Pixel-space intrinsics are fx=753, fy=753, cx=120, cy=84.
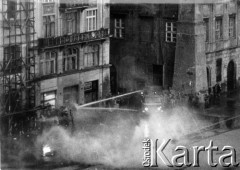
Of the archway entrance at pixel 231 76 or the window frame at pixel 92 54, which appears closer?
the window frame at pixel 92 54

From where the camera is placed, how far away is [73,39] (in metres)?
59.0

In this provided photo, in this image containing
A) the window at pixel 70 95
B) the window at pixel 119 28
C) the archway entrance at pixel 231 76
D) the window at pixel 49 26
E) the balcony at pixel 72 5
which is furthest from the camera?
the archway entrance at pixel 231 76

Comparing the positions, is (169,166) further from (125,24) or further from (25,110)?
(125,24)

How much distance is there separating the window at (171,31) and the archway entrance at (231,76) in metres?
7.53

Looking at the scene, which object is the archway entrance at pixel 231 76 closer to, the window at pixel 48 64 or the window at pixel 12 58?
the window at pixel 48 64

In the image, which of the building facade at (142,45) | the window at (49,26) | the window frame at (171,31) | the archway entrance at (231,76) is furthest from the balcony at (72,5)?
the archway entrance at (231,76)

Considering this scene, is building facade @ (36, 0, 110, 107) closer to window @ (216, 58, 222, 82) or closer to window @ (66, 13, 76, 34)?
window @ (66, 13, 76, 34)

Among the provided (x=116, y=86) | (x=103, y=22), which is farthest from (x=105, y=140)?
(x=116, y=86)

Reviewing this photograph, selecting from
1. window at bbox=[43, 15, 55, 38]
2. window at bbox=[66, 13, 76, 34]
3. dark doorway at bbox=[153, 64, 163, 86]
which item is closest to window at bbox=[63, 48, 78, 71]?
window at bbox=[66, 13, 76, 34]

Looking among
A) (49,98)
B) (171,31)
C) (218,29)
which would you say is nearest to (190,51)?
(171,31)

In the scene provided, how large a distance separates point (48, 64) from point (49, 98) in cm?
266

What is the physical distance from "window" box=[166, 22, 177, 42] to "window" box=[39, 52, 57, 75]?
13472 mm

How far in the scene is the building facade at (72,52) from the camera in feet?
185

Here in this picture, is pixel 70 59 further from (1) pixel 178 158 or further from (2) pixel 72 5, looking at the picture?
(1) pixel 178 158
